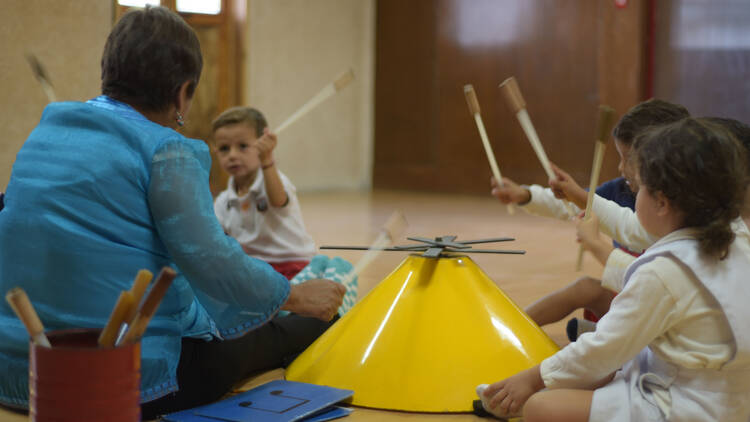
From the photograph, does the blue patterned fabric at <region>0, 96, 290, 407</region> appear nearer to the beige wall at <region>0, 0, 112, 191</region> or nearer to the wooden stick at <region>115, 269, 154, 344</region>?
the wooden stick at <region>115, 269, 154, 344</region>

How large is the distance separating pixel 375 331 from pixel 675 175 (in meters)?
0.73

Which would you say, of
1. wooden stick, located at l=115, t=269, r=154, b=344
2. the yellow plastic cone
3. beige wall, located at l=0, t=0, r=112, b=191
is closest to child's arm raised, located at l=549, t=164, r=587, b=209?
the yellow plastic cone

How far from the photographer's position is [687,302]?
51.5 inches

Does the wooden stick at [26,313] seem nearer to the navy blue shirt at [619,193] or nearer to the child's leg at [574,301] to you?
the child's leg at [574,301]

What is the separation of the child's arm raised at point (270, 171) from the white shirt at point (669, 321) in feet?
4.77

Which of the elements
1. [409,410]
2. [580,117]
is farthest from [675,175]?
[580,117]

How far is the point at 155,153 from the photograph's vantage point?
141cm

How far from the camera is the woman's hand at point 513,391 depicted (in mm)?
1478

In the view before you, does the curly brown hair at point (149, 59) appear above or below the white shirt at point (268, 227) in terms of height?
above

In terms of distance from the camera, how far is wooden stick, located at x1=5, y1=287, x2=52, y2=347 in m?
1.01

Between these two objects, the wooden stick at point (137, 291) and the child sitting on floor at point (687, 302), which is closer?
the wooden stick at point (137, 291)

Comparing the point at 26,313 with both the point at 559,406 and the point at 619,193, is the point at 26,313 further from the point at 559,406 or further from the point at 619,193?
the point at 619,193

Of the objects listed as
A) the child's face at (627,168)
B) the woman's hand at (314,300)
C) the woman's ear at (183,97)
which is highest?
the woman's ear at (183,97)

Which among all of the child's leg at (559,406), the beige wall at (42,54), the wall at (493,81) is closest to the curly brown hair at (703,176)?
the child's leg at (559,406)
